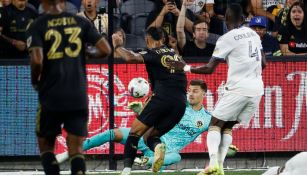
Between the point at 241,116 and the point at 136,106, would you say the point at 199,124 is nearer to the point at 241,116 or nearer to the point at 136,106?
the point at 136,106

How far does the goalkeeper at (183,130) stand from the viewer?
15039mm

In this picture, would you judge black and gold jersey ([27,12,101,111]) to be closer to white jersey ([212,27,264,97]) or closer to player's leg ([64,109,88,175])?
player's leg ([64,109,88,175])

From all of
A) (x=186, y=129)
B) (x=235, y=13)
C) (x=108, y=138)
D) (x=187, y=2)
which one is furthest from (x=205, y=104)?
(x=235, y=13)

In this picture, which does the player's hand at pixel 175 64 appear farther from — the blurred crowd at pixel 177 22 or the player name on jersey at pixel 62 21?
the player name on jersey at pixel 62 21

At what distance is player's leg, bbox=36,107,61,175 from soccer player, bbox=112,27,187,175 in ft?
10.9

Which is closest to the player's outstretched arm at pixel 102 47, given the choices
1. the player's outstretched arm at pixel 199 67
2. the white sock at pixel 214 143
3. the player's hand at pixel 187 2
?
the player's outstretched arm at pixel 199 67

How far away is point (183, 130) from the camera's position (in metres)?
15.5

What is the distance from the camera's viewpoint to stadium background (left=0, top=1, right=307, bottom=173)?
1648 cm

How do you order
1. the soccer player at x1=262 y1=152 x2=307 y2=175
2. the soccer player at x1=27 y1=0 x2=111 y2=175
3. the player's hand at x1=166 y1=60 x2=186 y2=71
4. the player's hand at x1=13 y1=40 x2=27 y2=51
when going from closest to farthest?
1. the soccer player at x1=262 y1=152 x2=307 y2=175
2. the soccer player at x1=27 y1=0 x2=111 y2=175
3. the player's hand at x1=166 y1=60 x2=186 y2=71
4. the player's hand at x1=13 y1=40 x2=27 y2=51

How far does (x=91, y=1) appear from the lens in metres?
16.8

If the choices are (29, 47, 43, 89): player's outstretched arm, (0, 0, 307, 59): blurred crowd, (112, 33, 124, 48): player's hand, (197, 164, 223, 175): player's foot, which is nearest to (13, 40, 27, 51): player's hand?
(0, 0, 307, 59): blurred crowd

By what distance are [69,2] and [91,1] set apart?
0.84 meters

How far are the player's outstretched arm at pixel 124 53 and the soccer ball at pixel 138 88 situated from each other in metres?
0.44

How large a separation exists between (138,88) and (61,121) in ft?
15.1
